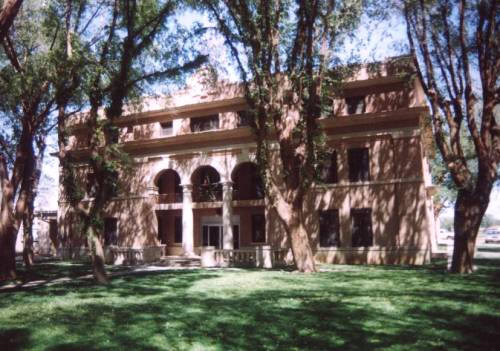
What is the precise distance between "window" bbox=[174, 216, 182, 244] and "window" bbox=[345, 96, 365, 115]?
47.9 feet

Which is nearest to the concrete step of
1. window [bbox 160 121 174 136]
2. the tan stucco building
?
the tan stucco building

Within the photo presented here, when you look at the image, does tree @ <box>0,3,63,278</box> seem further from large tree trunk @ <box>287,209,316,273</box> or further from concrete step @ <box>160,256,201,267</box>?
large tree trunk @ <box>287,209,316,273</box>

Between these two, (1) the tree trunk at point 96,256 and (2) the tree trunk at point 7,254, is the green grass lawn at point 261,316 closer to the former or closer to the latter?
(1) the tree trunk at point 96,256

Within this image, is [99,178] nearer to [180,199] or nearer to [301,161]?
[301,161]

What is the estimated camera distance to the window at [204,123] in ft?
90.0

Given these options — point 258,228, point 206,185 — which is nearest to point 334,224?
point 258,228

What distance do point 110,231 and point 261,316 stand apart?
2356cm

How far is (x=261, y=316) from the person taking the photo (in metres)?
8.45

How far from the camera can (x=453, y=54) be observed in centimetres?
1634

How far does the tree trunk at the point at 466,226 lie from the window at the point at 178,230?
19807 mm

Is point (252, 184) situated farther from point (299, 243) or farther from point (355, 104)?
point (299, 243)

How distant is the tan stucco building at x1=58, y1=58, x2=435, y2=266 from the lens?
2230 cm

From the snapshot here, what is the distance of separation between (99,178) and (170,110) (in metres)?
13.9

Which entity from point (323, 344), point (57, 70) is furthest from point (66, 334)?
point (57, 70)
